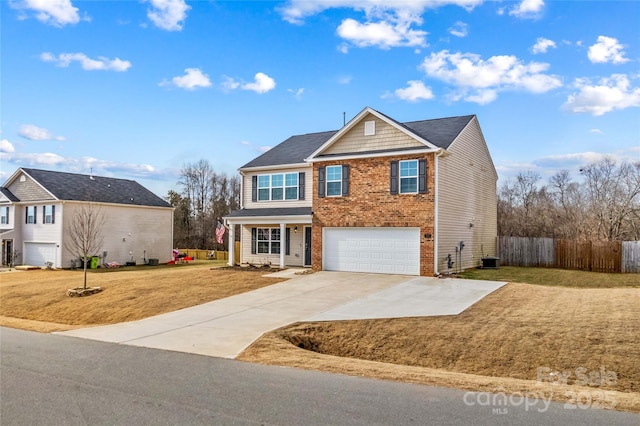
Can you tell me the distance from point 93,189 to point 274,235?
56.2 feet

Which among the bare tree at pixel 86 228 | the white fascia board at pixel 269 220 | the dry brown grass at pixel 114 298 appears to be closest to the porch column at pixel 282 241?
the white fascia board at pixel 269 220

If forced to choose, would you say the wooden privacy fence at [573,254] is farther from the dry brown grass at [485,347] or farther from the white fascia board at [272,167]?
the white fascia board at [272,167]

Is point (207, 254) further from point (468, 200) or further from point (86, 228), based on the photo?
point (468, 200)

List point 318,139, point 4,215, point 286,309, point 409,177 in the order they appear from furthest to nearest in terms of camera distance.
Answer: point 4,215 < point 318,139 < point 409,177 < point 286,309

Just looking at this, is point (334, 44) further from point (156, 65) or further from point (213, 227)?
point (213, 227)

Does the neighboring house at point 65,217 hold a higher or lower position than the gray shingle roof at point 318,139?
lower

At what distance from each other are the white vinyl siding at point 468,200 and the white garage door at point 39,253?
2646 cm

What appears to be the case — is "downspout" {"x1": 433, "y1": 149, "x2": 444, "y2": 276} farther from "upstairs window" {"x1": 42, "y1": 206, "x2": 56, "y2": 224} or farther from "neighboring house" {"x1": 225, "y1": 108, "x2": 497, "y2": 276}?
"upstairs window" {"x1": 42, "y1": 206, "x2": 56, "y2": 224}

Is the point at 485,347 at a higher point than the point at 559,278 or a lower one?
lower

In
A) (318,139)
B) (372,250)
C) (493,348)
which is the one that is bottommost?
(493,348)

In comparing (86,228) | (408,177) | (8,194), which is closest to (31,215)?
(8,194)

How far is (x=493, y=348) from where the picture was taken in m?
9.95

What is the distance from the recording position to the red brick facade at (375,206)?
19953 millimetres

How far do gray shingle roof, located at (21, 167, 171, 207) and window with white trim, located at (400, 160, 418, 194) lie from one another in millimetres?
23215
